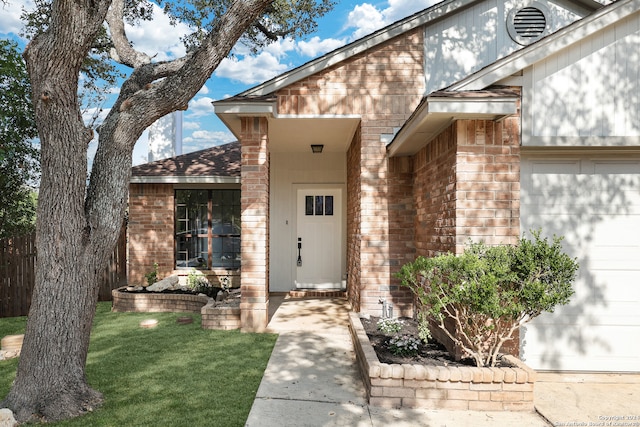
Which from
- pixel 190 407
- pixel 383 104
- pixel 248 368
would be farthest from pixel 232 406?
pixel 383 104

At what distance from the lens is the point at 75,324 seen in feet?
12.3

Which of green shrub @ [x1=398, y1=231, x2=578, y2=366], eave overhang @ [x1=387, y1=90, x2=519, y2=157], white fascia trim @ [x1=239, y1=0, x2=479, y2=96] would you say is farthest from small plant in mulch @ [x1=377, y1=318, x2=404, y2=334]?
white fascia trim @ [x1=239, y1=0, x2=479, y2=96]

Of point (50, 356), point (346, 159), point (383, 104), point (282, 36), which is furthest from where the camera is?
point (282, 36)

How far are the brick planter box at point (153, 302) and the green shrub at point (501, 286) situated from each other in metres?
5.84

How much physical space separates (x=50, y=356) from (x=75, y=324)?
0.31 metres

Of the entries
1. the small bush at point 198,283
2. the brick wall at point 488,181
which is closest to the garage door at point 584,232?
the brick wall at point 488,181

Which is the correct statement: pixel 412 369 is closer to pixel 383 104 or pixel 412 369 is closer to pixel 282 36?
pixel 383 104

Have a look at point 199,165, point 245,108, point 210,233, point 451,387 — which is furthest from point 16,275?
point 451,387

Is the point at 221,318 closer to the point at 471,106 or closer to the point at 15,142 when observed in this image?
the point at 471,106

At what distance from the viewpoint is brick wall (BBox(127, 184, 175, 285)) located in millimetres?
10164

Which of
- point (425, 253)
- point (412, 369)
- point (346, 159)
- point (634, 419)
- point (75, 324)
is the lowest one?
point (634, 419)

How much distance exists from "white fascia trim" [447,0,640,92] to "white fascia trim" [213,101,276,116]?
2.75m

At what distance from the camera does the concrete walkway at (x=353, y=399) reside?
143 inches

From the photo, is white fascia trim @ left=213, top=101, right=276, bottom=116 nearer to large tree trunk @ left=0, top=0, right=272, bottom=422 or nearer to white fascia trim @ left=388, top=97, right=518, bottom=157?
large tree trunk @ left=0, top=0, right=272, bottom=422
